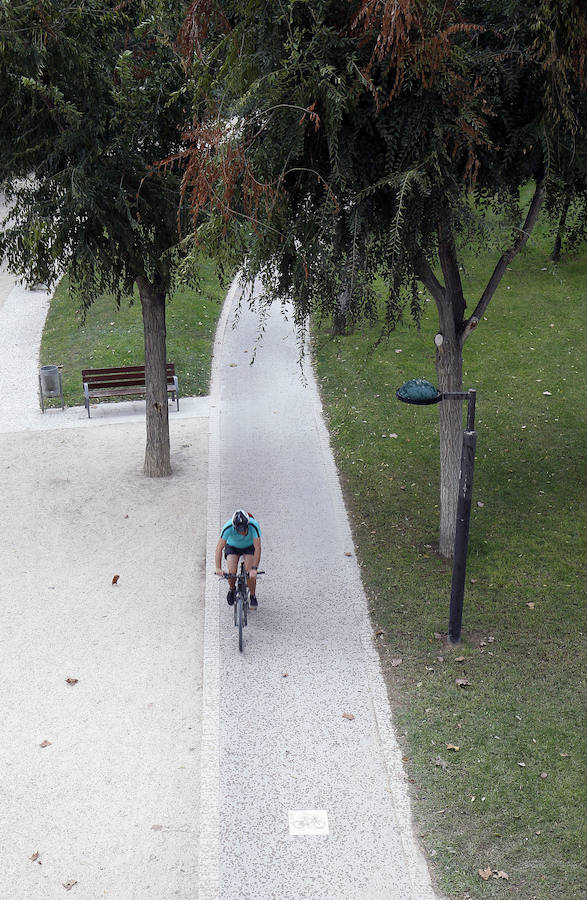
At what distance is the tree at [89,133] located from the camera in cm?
938

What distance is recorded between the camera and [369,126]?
24.9 feet

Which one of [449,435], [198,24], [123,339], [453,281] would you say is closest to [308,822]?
[449,435]

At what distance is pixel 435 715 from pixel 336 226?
4.59m

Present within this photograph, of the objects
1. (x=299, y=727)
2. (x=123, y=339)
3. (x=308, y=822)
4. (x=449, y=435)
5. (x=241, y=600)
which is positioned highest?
(x=123, y=339)

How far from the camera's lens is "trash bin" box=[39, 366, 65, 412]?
→ 15.3 m

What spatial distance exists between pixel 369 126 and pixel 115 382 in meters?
8.79

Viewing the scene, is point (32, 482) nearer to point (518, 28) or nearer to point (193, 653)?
point (193, 653)

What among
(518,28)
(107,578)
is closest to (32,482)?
(107,578)

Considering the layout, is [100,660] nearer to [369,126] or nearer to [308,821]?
[308,821]

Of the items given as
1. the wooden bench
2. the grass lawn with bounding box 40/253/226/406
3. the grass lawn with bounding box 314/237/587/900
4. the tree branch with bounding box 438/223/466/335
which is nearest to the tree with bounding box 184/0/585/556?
the tree branch with bounding box 438/223/466/335

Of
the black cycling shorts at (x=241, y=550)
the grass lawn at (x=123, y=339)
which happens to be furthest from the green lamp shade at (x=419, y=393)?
the grass lawn at (x=123, y=339)

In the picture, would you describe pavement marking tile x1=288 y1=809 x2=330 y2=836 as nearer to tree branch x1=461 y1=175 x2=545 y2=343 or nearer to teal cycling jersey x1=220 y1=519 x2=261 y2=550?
A: teal cycling jersey x1=220 y1=519 x2=261 y2=550

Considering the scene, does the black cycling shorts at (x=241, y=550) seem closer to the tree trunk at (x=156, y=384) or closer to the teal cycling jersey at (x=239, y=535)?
the teal cycling jersey at (x=239, y=535)

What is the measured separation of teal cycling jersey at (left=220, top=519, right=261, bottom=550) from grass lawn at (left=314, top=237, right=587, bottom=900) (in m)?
1.62
